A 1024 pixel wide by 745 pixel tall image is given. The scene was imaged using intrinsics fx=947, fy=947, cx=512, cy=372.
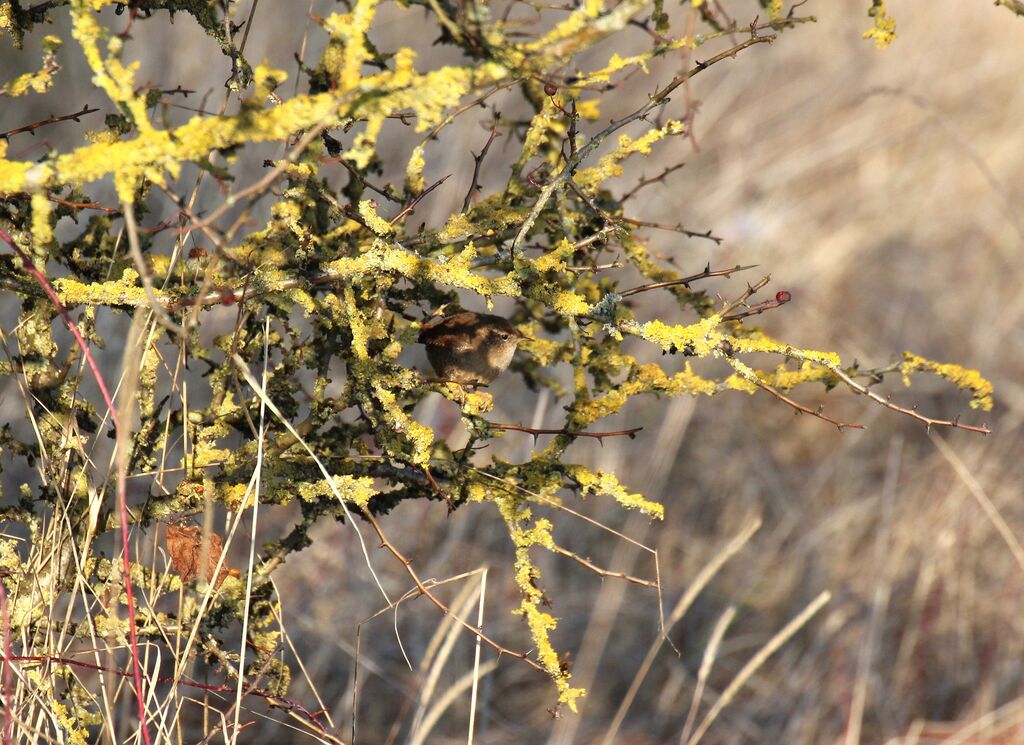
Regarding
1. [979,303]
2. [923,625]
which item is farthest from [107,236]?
[979,303]

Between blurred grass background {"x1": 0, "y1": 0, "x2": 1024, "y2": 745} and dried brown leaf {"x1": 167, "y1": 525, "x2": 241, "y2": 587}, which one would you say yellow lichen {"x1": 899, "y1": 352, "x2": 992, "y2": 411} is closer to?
blurred grass background {"x1": 0, "y1": 0, "x2": 1024, "y2": 745}

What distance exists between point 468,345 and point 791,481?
1.95 meters

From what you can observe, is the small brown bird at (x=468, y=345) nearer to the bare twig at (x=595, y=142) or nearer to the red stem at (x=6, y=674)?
the bare twig at (x=595, y=142)

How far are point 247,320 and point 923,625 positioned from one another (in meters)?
1.89

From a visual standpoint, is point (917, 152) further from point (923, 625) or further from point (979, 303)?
point (923, 625)

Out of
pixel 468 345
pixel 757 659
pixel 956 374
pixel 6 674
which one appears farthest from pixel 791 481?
pixel 6 674

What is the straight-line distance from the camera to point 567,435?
106 cm

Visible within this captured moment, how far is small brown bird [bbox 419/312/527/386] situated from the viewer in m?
1.07

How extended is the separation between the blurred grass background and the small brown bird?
0.40m

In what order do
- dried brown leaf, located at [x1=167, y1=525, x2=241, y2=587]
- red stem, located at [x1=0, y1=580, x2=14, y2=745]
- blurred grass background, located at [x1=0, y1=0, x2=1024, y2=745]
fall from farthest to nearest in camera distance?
blurred grass background, located at [x1=0, y1=0, x2=1024, y2=745]
dried brown leaf, located at [x1=167, y1=525, x2=241, y2=587]
red stem, located at [x1=0, y1=580, x2=14, y2=745]

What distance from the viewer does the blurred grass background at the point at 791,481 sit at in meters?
2.15

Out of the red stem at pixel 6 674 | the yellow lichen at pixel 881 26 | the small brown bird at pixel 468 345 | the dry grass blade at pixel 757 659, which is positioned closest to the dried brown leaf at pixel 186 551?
the red stem at pixel 6 674

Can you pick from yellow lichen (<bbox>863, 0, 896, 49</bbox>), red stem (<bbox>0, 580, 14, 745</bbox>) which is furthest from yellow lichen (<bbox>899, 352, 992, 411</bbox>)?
red stem (<bbox>0, 580, 14, 745</bbox>)

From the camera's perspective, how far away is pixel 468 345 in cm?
107
